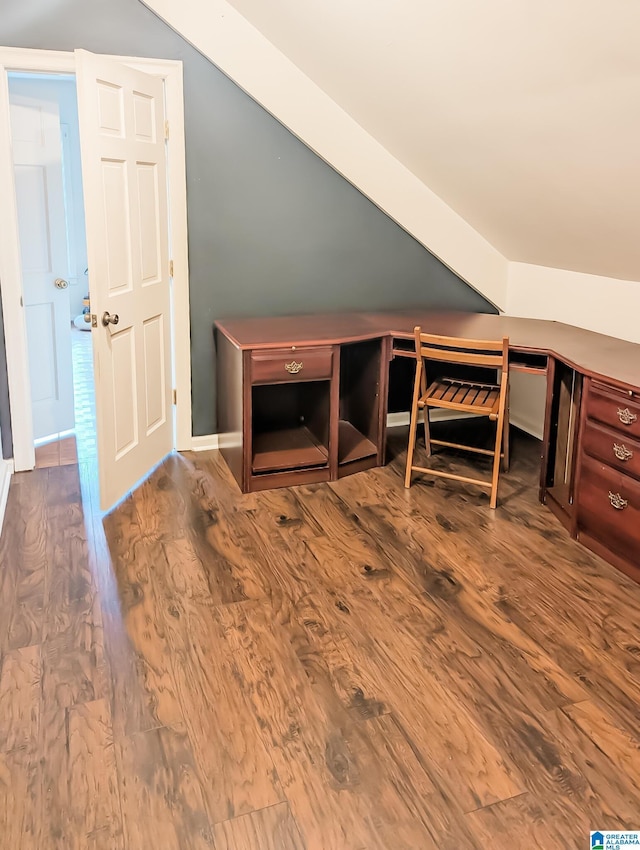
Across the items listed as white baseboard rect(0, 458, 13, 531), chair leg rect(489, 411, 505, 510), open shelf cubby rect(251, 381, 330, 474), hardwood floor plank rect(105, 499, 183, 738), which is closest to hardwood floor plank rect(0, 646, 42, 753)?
hardwood floor plank rect(105, 499, 183, 738)

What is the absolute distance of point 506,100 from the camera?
2668 mm

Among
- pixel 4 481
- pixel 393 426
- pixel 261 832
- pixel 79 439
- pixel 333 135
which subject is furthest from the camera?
pixel 393 426

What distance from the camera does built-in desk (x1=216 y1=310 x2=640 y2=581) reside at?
272cm

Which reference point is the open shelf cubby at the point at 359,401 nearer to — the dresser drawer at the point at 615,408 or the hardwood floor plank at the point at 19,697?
the dresser drawer at the point at 615,408

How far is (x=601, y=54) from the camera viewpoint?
2.09 meters

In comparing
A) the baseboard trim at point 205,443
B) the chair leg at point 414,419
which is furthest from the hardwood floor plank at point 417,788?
the baseboard trim at point 205,443

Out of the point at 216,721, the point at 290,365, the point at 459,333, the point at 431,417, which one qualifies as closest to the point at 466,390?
the point at 459,333

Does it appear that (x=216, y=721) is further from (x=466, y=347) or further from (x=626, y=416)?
(x=466, y=347)

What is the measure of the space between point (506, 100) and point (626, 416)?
1226 mm

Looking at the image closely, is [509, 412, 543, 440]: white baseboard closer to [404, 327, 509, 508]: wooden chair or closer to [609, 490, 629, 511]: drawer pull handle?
[404, 327, 509, 508]: wooden chair

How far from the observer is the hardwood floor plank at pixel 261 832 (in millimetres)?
1618

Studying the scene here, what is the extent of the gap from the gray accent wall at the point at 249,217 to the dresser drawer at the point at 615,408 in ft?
5.50

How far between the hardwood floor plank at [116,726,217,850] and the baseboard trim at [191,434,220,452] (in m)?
2.15

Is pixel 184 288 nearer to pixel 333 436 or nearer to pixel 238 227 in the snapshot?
pixel 238 227
